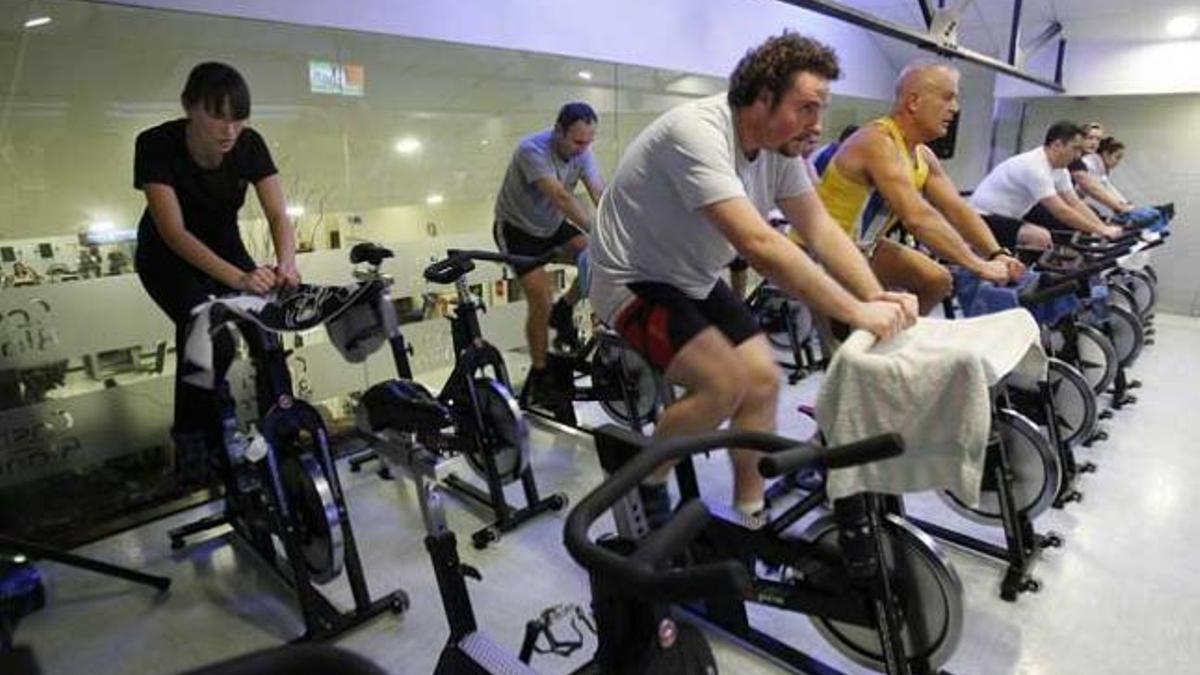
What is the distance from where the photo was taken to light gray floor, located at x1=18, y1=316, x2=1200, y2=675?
1.90 meters

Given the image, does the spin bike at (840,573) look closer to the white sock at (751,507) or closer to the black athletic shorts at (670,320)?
the white sock at (751,507)

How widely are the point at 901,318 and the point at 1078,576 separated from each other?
141cm

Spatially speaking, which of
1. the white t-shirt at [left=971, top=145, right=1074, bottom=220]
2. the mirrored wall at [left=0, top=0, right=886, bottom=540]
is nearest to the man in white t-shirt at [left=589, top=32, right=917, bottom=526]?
the mirrored wall at [left=0, top=0, right=886, bottom=540]

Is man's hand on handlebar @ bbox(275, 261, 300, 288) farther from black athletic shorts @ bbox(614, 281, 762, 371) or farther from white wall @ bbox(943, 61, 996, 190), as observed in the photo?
white wall @ bbox(943, 61, 996, 190)

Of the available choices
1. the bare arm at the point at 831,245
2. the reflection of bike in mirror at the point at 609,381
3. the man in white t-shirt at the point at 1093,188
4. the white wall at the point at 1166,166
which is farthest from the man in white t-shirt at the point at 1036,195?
the white wall at the point at 1166,166

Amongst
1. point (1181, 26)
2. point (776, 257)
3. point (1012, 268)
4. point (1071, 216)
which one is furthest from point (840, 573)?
point (1181, 26)

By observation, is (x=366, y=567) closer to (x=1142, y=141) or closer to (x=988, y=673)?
(x=988, y=673)

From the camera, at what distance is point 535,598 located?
7.09ft

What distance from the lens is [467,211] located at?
3787 millimetres

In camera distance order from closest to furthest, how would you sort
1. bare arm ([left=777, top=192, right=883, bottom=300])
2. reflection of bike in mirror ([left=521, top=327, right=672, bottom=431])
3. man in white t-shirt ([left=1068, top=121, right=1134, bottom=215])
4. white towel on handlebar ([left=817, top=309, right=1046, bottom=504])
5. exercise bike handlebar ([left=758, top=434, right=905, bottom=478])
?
exercise bike handlebar ([left=758, top=434, right=905, bottom=478]) → white towel on handlebar ([left=817, top=309, right=1046, bottom=504]) → bare arm ([left=777, top=192, right=883, bottom=300]) → reflection of bike in mirror ([left=521, top=327, right=672, bottom=431]) → man in white t-shirt ([left=1068, top=121, right=1134, bottom=215])

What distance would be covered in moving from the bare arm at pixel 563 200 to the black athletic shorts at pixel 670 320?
1.30 metres

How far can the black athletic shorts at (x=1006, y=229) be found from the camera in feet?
12.9

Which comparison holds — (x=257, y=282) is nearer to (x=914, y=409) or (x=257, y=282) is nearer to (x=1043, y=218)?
(x=914, y=409)

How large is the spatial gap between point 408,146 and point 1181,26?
6.38 meters
